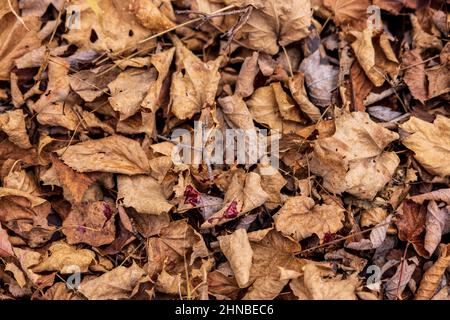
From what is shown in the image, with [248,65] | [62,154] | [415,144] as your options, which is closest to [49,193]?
[62,154]

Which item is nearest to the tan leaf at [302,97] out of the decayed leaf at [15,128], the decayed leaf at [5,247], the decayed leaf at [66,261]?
the decayed leaf at [66,261]

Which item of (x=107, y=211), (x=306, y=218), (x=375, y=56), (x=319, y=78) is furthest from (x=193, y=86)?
(x=375, y=56)

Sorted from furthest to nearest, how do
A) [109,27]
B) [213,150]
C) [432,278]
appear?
[109,27], [213,150], [432,278]

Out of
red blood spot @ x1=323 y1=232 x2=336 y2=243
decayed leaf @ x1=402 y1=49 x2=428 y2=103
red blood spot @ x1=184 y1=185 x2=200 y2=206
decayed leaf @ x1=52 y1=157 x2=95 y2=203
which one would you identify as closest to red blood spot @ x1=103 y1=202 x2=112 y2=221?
decayed leaf @ x1=52 y1=157 x2=95 y2=203

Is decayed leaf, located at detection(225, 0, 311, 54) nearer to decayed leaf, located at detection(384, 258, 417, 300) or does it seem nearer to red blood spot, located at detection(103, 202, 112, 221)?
red blood spot, located at detection(103, 202, 112, 221)

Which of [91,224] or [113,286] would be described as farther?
[91,224]

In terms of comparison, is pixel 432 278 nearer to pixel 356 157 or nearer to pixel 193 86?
pixel 356 157
